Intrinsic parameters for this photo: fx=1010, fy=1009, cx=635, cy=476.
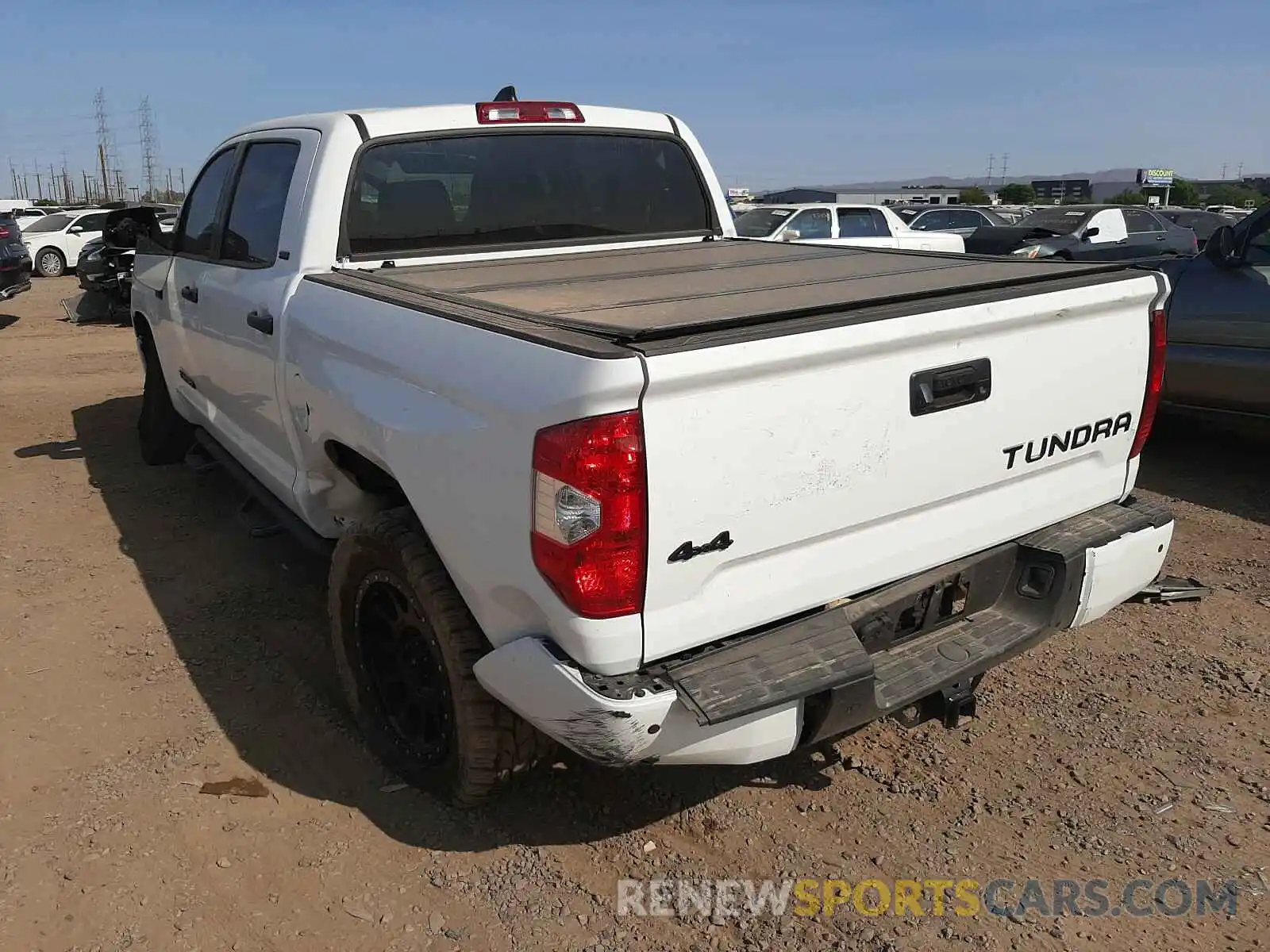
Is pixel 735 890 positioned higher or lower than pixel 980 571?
lower

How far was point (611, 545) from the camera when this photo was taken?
2137 mm

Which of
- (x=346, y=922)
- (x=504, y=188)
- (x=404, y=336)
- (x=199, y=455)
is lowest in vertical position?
(x=346, y=922)

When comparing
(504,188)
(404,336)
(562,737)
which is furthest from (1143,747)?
(504,188)

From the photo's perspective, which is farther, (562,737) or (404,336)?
(404,336)

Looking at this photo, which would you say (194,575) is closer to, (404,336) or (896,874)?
(404,336)

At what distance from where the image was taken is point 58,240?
76.6 feet

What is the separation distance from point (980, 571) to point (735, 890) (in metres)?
1.09

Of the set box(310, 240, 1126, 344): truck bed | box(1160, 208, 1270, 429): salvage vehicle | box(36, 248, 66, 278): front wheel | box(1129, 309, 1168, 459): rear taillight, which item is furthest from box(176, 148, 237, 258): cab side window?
box(36, 248, 66, 278): front wheel

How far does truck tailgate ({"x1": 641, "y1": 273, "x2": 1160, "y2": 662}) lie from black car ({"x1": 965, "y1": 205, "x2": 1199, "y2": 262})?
471 inches

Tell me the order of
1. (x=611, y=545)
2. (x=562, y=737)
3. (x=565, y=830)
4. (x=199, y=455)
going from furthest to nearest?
1. (x=199, y=455)
2. (x=565, y=830)
3. (x=562, y=737)
4. (x=611, y=545)

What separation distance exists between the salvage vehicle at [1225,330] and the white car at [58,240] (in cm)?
2345

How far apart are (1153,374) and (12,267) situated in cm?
1559

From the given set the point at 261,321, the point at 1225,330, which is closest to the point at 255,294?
the point at 261,321

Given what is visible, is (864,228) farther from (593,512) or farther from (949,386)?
(593,512)
